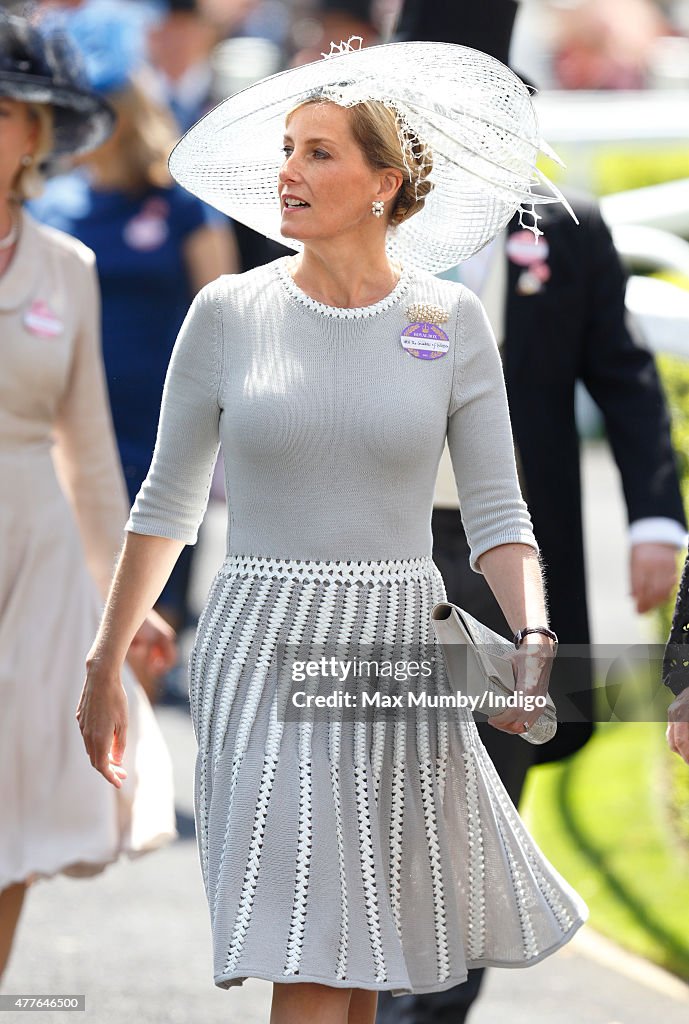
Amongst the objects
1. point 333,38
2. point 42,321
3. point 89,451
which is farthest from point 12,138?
point 333,38

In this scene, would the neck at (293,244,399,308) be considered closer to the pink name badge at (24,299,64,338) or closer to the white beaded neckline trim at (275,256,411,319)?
the white beaded neckline trim at (275,256,411,319)

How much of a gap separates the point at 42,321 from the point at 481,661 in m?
1.63

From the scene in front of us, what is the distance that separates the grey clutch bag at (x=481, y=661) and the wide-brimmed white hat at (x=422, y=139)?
702 millimetres

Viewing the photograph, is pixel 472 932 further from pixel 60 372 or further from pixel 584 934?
pixel 584 934

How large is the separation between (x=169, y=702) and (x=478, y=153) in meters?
4.59

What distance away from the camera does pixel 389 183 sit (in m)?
3.23

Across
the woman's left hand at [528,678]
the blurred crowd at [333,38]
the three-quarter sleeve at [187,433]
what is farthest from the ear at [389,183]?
the blurred crowd at [333,38]

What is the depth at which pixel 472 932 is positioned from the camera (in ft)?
10.7

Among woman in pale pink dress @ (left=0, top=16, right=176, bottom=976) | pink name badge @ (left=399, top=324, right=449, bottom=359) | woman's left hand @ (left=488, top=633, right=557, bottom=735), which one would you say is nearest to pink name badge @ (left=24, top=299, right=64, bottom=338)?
woman in pale pink dress @ (left=0, top=16, right=176, bottom=976)

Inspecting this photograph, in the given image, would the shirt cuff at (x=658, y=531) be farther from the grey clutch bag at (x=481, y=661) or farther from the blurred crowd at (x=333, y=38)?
the blurred crowd at (x=333, y=38)

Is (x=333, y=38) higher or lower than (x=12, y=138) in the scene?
lower

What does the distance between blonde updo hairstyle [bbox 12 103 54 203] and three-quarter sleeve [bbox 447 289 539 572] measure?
1.57 metres

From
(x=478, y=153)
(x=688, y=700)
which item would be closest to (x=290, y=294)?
(x=478, y=153)

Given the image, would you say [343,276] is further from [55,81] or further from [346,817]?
[55,81]
